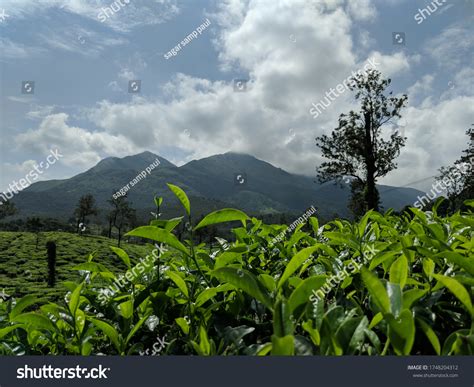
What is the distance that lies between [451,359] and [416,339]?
18 cm

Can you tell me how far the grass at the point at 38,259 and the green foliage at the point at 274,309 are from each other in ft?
133

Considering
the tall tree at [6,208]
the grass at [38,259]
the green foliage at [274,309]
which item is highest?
the tall tree at [6,208]

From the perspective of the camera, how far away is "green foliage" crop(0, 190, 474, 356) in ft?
3.11

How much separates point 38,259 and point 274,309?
228 ft

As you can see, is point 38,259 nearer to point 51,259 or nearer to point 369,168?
point 51,259

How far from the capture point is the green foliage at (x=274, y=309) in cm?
95

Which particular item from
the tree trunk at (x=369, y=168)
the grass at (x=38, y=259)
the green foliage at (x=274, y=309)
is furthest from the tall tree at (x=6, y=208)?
the green foliage at (x=274, y=309)

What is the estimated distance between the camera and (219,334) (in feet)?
3.77

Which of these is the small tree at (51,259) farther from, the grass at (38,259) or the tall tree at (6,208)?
the tall tree at (6,208)

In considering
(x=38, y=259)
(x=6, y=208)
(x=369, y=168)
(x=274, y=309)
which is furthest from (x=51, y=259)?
(x=274, y=309)

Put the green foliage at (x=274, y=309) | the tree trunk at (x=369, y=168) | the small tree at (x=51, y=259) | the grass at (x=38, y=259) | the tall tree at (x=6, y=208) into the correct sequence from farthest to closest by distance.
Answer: the tall tree at (x=6, y=208), the grass at (x=38, y=259), the small tree at (x=51, y=259), the tree trunk at (x=369, y=168), the green foliage at (x=274, y=309)

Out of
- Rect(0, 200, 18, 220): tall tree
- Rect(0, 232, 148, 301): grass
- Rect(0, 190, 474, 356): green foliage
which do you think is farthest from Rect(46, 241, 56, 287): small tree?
Rect(0, 190, 474, 356): green foliage

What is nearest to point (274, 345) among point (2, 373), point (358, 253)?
point (2, 373)

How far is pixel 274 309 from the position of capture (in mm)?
880
